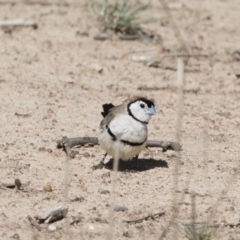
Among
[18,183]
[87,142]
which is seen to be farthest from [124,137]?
[18,183]

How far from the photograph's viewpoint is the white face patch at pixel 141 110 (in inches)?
277

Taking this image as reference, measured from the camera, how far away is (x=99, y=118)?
8.13m

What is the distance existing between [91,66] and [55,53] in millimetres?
539

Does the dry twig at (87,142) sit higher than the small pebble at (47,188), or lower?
lower

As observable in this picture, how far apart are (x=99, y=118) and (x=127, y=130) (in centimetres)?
128

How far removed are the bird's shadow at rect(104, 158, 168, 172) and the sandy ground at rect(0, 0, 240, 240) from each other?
0.03 metres

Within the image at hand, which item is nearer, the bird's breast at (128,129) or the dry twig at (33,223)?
the dry twig at (33,223)

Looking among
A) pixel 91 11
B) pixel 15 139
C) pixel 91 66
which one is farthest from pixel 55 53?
pixel 15 139

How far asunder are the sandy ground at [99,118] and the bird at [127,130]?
0.72 feet

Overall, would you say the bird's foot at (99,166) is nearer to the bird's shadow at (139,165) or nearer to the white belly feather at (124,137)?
the bird's shadow at (139,165)

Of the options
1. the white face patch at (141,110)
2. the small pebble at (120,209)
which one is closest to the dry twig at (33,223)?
the small pebble at (120,209)

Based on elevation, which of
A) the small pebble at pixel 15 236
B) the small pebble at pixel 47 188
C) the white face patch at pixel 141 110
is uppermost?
the white face patch at pixel 141 110

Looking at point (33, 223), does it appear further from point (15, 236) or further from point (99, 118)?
point (99, 118)

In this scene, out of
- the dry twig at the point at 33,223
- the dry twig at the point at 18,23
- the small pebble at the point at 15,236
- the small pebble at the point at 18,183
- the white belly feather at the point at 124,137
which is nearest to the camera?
the small pebble at the point at 15,236
